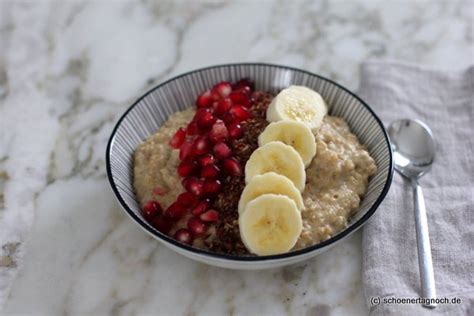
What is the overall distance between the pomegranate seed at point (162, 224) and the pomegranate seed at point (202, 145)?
→ 331mm

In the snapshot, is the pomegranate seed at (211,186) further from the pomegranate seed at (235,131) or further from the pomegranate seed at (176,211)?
the pomegranate seed at (235,131)

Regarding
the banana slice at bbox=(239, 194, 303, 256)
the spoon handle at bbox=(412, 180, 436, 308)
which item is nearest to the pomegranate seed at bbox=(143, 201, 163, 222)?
the banana slice at bbox=(239, 194, 303, 256)

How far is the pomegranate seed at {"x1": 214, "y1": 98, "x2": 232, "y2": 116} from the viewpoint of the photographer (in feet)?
9.02

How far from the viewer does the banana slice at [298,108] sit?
8.71 feet

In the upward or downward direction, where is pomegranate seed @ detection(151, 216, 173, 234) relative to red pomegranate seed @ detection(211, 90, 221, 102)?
downward

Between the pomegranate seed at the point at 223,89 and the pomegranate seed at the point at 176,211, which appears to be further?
the pomegranate seed at the point at 223,89

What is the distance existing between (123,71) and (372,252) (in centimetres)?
201

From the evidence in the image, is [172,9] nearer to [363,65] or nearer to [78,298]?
[363,65]

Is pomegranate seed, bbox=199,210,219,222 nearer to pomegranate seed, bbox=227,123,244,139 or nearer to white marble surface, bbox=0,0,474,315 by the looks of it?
white marble surface, bbox=0,0,474,315

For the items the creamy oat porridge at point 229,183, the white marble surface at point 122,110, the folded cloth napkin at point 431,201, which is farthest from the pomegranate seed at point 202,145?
the folded cloth napkin at point 431,201

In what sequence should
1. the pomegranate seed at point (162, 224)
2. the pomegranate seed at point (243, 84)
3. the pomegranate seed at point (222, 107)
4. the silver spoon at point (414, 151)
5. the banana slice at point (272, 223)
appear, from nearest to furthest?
the banana slice at point (272, 223), the pomegranate seed at point (162, 224), the silver spoon at point (414, 151), the pomegranate seed at point (222, 107), the pomegranate seed at point (243, 84)

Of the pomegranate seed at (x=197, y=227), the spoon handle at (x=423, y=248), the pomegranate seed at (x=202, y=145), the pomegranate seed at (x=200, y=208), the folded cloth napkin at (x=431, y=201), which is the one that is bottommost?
the folded cloth napkin at (x=431, y=201)

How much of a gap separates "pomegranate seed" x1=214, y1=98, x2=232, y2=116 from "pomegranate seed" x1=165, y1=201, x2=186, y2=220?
54 centimetres

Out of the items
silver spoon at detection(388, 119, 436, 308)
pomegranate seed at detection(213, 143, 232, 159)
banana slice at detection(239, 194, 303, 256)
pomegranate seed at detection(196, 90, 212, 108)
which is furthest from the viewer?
pomegranate seed at detection(196, 90, 212, 108)
